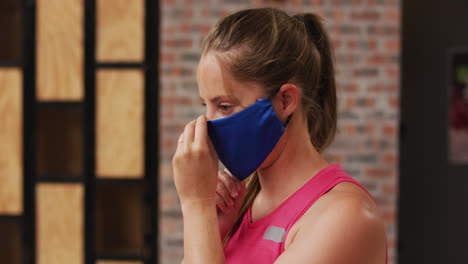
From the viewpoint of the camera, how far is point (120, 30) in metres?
2.79

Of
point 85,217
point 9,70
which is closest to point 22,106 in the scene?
point 9,70

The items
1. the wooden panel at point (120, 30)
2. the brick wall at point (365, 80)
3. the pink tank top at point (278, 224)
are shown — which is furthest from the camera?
the wooden panel at point (120, 30)

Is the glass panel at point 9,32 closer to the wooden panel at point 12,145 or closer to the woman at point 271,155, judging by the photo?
the wooden panel at point 12,145

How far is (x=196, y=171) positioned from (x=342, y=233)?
0.34 metres

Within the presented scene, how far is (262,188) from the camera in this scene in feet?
3.61

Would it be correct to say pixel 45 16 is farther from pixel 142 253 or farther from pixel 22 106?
pixel 142 253

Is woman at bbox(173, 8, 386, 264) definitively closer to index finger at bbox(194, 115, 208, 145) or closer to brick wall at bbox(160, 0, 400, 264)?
index finger at bbox(194, 115, 208, 145)

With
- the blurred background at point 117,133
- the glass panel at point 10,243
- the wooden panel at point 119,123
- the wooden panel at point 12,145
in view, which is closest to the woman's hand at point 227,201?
the blurred background at point 117,133

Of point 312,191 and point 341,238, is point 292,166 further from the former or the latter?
point 341,238

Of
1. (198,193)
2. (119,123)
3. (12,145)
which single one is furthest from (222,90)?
(12,145)

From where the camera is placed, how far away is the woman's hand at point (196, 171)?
915 mm

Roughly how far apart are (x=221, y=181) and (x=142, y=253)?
195cm

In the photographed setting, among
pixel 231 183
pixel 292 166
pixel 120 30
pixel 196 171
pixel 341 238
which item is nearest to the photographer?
pixel 341 238

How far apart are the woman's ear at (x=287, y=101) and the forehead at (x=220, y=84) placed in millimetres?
54
